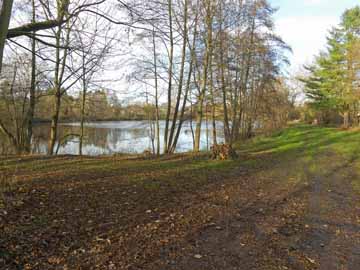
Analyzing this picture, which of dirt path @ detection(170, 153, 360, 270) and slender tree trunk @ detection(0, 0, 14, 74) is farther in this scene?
slender tree trunk @ detection(0, 0, 14, 74)

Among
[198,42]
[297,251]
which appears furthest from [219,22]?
[297,251]

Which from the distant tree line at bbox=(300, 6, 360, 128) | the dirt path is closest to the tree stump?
the dirt path

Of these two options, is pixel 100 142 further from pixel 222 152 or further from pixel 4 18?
pixel 4 18

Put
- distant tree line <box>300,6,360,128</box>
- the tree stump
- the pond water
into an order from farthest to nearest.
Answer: distant tree line <box>300,6,360,128</box> → the pond water → the tree stump

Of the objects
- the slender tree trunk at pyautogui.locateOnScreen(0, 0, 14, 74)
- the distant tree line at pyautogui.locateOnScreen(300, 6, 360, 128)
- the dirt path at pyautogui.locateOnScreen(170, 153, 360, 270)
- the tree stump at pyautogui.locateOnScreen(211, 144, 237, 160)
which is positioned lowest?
the dirt path at pyautogui.locateOnScreen(170, 153, 360, 270)

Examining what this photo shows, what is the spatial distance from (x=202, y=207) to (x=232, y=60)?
519 inches

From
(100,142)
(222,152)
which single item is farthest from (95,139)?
(222,152)

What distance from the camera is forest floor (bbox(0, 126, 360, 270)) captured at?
111 inches

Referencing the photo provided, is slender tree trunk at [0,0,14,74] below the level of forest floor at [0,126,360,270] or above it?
above

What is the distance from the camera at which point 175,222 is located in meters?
3.81

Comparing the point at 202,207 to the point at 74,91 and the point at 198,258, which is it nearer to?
the point at 198,258

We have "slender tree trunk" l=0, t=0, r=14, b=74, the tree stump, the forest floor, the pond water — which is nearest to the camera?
the forest floor

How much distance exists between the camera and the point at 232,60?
16.0 meters

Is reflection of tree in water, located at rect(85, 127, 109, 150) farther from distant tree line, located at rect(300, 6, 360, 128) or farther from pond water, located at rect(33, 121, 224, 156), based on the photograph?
distant tree line, located at rect(300, 6, 360, 128)
